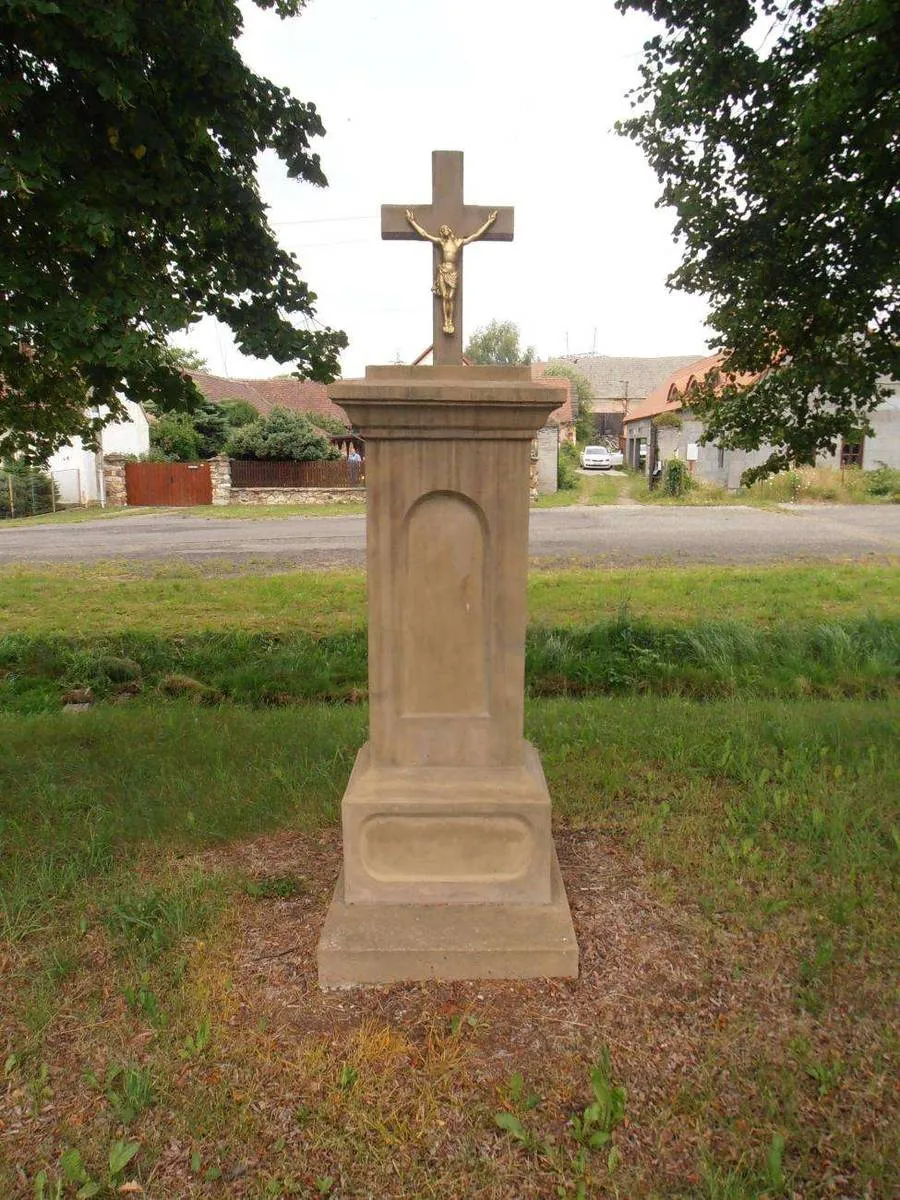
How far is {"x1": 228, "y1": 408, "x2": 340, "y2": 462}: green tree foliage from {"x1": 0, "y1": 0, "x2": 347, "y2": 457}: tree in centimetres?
2301

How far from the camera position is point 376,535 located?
285cm

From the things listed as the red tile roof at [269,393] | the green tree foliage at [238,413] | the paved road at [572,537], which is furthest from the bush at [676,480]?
the green tree foliage at [238,413]

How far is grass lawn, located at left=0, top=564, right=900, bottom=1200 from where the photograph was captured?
207cm

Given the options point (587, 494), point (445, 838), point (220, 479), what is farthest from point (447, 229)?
point (587, 494)

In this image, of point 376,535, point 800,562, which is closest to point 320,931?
point 376,535

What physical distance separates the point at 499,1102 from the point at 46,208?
413 centimetres

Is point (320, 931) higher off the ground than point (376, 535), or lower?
lower

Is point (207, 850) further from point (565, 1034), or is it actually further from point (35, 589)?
point (35, 589)

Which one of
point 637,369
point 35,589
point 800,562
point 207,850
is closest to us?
point 207,850

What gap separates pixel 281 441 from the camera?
90.8ft

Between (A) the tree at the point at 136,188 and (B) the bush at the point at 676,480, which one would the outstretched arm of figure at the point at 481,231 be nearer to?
(A) the tree at the point at 136,188

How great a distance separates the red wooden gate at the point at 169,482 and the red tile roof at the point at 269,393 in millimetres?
8465

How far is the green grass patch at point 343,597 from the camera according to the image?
8.54 meters

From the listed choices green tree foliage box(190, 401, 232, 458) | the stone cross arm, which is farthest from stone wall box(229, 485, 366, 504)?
the stone cross arm
